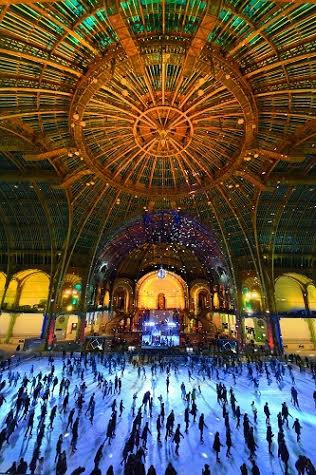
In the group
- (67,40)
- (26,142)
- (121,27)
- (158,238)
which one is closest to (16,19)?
(67,40)

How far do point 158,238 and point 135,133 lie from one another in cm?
2742

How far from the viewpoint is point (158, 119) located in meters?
20.8

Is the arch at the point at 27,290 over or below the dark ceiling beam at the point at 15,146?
below

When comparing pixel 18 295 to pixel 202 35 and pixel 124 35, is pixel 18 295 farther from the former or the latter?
pixel 202 35

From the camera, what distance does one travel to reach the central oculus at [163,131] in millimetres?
20234

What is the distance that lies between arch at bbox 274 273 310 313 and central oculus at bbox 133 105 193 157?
2983 cm

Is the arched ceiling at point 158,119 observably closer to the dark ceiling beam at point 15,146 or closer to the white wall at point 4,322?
the dark ceiling beam at point 15,146

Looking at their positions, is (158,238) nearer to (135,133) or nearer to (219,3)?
(135,133)

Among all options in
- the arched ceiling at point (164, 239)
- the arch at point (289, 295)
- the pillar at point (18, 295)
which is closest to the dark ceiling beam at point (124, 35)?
the arched ceiling at point (164, 239)

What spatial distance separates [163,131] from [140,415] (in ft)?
68.4

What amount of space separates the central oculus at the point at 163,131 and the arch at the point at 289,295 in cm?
2983

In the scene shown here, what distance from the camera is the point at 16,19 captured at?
1331cm

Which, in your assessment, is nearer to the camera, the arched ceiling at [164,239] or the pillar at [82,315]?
the pillar at [82,315]

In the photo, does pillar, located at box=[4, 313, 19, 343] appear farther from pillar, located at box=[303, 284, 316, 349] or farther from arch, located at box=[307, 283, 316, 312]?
arch, located at box=[307, 283, 316, 312]
